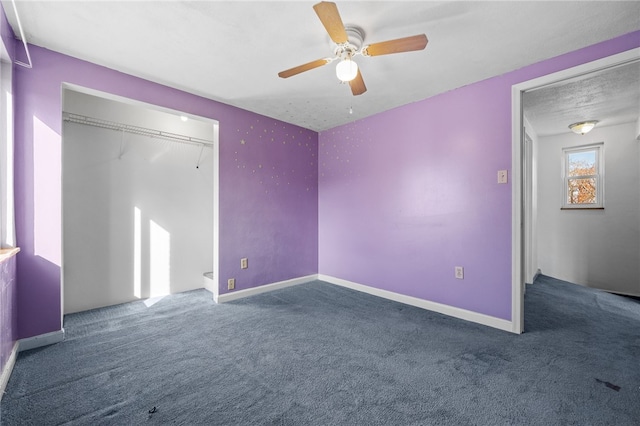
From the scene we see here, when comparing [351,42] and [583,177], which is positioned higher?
[351,42]

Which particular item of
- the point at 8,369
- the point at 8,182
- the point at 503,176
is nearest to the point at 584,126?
the point at 503,176

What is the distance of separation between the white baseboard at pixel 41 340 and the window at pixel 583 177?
6761 millimetres

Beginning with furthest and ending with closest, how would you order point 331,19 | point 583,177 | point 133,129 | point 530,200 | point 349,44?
point 583,177
point 530,200
point 133,129
point 349,44
point 331,19

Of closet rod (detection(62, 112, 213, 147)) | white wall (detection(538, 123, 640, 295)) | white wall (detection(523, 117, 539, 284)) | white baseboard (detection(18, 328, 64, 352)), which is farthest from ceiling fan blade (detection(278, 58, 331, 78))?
white wall (detection(538, 123, 640, 295))

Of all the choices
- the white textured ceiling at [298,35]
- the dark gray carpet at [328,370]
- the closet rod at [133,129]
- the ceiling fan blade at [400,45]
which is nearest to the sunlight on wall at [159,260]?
the dark gray carpet at [328,370]

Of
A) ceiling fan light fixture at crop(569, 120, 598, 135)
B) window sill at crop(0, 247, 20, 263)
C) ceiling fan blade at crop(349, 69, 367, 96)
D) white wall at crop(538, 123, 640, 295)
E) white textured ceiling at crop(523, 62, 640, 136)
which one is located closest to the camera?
window sill at crop(0, 247, 20, 263)

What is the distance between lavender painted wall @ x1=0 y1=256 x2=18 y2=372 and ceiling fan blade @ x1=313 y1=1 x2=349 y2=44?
7.69ft

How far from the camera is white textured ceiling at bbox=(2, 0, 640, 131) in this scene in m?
1.74

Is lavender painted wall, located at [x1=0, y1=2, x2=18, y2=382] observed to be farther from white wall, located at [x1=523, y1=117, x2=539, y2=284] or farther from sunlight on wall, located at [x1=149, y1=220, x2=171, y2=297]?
white wall, located at [x1=523, y1=117, x2=539, y2=284]

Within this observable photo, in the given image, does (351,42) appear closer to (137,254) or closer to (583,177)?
(137,254)

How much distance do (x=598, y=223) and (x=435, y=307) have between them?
3.42 meters

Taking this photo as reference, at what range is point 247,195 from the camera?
355cm

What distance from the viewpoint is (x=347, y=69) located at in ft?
6.17

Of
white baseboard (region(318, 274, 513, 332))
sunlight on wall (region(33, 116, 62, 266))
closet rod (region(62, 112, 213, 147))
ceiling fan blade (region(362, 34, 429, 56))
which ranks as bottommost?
white baseboard (region(318, 274, 513, 332))
